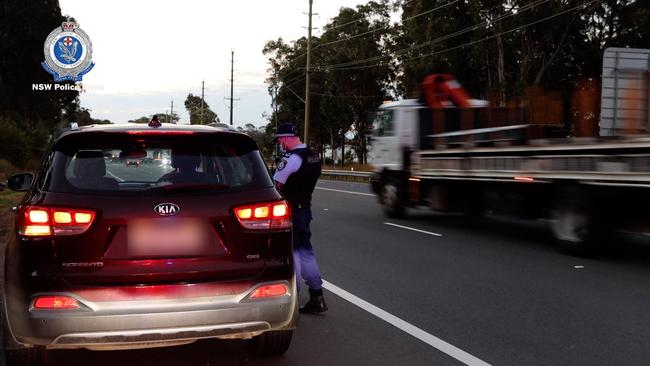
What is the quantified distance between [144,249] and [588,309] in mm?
4558

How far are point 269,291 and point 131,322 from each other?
2.65 ft

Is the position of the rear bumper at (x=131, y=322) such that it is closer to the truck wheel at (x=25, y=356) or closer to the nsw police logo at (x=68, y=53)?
the truck wheel at (x=25, y=356)

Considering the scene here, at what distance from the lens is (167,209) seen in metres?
3.65

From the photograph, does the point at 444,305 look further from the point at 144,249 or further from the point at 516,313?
the point at 144,249

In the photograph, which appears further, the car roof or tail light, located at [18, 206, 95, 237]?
the car roof

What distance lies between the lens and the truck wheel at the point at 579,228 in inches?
347

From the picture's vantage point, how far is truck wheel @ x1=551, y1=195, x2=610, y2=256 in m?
8.81

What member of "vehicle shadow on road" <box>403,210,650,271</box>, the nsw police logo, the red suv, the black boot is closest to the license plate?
the red suv

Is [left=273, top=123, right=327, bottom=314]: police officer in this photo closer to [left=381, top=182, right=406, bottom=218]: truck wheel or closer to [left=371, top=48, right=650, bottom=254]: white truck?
[left=371, top=48, right=650, bottom=254]: white truck

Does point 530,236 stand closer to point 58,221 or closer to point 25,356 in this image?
point 25,356

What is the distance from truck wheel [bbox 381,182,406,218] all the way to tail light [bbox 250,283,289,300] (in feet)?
33.9

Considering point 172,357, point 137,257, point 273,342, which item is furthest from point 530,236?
point 137,257

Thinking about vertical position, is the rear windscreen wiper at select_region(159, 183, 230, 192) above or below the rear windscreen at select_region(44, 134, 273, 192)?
below

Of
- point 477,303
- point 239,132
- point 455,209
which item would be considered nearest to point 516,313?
point 477,303
